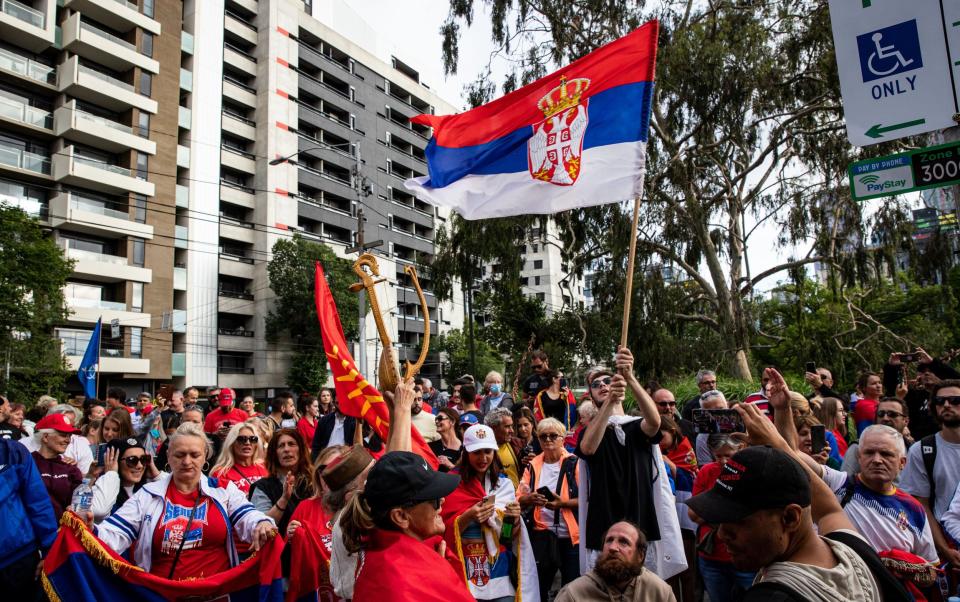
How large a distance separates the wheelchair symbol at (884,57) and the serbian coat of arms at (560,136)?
A: 230 cm

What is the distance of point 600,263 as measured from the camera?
2077 centimetres

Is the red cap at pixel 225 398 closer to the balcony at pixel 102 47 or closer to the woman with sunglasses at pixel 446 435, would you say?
the woman with sunglasses at pixel 446 435

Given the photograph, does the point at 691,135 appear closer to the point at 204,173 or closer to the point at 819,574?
the point at 819,574

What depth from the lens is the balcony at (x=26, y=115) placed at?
31.5 m

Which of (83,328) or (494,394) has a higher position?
(83,328)

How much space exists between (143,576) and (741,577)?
12.4ft

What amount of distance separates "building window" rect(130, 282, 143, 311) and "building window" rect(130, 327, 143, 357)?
1.17 meters

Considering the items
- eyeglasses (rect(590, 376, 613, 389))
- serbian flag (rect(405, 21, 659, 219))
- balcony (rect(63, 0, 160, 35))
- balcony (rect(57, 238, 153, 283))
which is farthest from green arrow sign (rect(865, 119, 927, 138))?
balcony (rect(63, 0, 160, 35))

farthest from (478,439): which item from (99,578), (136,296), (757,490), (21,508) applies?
(136,296)

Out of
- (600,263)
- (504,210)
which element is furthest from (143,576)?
(600,263)

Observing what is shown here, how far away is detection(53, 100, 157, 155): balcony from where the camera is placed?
3334cm

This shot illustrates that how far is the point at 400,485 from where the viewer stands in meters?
2.45

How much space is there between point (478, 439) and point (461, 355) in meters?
51.4

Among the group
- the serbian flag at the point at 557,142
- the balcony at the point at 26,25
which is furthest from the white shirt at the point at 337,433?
the balcony at the point at 26,25
